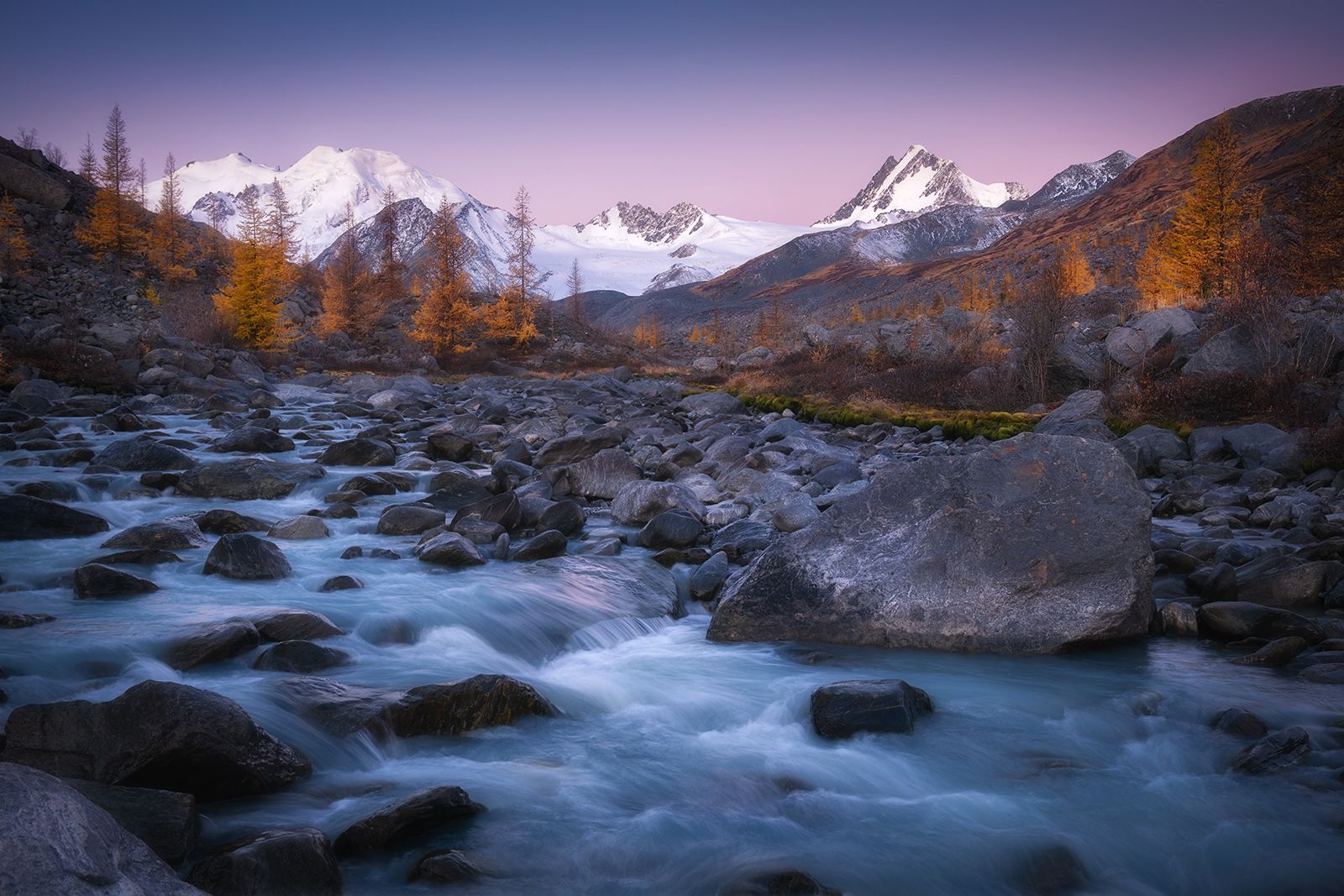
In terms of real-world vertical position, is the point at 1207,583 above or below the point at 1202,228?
below

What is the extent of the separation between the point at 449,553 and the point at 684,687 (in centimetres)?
356

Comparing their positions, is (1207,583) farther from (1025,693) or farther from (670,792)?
(670,792)

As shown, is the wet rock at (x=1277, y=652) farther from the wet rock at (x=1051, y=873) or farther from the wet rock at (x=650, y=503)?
the wet rock at (x=650, y=503)

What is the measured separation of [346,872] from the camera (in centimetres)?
364

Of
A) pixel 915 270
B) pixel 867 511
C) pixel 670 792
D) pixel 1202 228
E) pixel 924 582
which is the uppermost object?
pixel 915 270

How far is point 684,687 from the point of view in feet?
20.7

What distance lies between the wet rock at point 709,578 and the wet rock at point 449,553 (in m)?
2.43

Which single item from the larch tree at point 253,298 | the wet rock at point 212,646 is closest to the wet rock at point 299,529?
the wet rock at point 212,646

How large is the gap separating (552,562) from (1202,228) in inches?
1529

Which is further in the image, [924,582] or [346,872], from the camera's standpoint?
[924,582]

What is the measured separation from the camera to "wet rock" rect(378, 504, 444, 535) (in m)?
10.0

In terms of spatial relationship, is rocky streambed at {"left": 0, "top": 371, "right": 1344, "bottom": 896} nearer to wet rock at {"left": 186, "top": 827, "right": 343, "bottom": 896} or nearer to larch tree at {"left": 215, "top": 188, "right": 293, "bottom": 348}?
wet rock at {"left": 186, "top": 827, "right": 343, "bottom": 896}

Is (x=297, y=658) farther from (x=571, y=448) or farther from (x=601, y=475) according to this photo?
(x=571, y=448)

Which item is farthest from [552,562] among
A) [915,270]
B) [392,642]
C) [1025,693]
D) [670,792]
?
[915,270]
